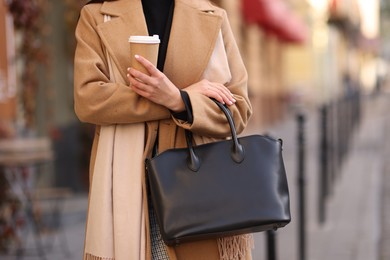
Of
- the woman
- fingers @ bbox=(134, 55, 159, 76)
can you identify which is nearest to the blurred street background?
the woman

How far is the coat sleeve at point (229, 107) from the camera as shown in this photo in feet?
8.21

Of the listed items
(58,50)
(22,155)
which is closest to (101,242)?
(22,155)

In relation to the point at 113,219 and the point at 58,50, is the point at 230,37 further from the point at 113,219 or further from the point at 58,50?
the point at 58,50

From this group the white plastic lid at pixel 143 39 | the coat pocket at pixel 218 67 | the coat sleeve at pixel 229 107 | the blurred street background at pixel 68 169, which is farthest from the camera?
the blurred street background at pixel 68 169

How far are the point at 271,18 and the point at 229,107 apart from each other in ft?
60.7

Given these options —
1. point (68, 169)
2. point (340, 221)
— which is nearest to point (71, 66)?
point (68, 169)

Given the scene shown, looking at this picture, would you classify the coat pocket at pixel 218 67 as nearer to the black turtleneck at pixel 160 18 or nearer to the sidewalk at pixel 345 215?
the black turtleneck at pixel 160 18

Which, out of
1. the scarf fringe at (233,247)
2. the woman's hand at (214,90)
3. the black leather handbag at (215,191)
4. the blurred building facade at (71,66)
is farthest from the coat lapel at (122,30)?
the blurred building facade at (71,66)

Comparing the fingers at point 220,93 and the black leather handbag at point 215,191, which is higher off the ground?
the fingers at point 220,93

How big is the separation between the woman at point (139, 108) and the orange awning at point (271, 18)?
55.9 feet

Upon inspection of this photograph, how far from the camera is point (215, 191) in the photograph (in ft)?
7.97

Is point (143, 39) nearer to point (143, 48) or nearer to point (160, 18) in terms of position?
point (143, 48)

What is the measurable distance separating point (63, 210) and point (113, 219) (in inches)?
252

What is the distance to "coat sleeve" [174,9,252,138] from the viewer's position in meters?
2.50
